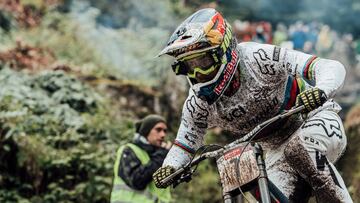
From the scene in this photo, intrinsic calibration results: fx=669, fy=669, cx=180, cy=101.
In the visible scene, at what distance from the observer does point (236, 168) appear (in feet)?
11.7

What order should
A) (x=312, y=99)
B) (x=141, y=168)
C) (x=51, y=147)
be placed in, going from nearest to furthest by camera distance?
(x=312, y=99) < (x=141, y=168) < (x=51, y=147)

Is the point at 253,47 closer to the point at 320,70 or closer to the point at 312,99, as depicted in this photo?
the point at 320,70

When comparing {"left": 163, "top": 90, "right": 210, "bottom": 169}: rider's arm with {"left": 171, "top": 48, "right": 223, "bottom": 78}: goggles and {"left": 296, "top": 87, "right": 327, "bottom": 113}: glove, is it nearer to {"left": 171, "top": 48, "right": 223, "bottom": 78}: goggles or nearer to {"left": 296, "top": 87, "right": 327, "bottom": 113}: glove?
{"left": 171, "top": 48, "right": 223, "bottom": 78}: goggles

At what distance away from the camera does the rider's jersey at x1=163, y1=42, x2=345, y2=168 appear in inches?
162

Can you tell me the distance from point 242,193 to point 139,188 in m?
3.23

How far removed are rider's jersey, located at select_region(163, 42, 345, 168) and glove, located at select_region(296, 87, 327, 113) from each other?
50 cm

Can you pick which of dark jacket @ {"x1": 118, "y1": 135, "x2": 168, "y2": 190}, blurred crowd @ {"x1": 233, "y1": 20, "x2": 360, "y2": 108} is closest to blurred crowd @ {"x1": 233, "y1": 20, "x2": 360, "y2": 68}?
blurred crowd @ {"x1": 233, "y1": 20, "x2": 360, "y2": 108}

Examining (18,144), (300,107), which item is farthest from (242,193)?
(18,144)

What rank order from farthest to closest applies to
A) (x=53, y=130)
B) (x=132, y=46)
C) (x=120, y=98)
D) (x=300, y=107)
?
(x=132, y=46)
(x=120, y=98)
(x=53, y=130)
(x=300, y=107)

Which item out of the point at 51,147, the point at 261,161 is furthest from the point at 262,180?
the point at 51,147

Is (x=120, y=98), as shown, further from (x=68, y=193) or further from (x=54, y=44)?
(x=68, y=193)

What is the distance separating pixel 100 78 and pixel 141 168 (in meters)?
5.93

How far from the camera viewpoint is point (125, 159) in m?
6.89

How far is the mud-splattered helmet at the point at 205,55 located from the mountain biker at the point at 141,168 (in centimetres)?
277
